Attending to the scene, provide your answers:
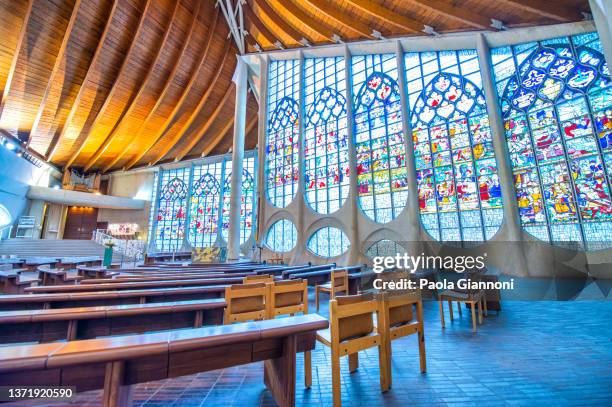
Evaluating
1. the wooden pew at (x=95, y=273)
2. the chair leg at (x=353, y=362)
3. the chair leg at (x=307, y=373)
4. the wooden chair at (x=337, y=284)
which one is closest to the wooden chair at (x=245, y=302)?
the chair leg at (x=307, y=373)

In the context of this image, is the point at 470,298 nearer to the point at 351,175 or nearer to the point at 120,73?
the point at 351,175

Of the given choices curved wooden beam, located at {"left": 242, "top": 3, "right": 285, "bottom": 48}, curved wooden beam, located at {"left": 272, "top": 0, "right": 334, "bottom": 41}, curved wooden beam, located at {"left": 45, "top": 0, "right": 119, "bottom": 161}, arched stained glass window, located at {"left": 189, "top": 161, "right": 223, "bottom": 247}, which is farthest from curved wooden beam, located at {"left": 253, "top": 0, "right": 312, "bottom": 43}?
arched stained glass window, located at {"left": 189, "top": 161, "right": 223, "bottom": 247}

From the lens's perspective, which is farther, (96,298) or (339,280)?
(339,280)

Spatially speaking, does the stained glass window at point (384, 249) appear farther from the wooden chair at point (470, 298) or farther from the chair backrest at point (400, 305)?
the chair backrest at point (400, 305)

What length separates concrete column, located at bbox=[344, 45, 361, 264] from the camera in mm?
8328

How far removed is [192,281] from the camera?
3.06m

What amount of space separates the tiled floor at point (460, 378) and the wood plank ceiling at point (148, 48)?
7261 millimetres

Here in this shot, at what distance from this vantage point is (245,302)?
2209 millimetres

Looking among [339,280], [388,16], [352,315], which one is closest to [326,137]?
[388,16]

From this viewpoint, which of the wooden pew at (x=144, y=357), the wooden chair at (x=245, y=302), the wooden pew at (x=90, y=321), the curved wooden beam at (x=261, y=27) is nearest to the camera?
the wooden pew at (x=144, y=357)

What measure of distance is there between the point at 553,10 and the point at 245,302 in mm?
8655

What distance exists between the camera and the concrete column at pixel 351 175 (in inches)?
328

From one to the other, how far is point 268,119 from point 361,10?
548 cm

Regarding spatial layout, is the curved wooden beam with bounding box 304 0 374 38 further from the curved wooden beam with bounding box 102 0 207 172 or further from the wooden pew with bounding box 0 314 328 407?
the wooden pew with bounding box 0 314 328 407
